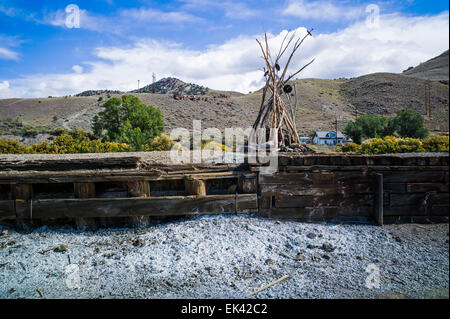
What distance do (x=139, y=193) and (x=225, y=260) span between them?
159cm

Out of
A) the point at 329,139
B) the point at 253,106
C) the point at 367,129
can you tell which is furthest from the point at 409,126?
the point at 253,106

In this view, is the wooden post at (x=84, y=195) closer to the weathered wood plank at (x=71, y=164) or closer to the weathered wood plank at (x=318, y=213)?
the weathered wood plank at (x=71, y=164)

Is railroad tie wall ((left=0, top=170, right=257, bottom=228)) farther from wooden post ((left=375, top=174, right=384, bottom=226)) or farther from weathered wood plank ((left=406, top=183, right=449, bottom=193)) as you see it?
weathered wood plank ((left=406, top=183, right=449, bottom=193))

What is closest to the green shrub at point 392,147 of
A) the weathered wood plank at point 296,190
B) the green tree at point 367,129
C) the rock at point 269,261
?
the weathered wood plank at point 296,190

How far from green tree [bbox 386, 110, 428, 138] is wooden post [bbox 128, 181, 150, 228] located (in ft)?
69.5

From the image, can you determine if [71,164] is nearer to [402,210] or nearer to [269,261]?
[269,261]

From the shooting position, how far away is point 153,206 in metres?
3.96

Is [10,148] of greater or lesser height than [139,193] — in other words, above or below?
above

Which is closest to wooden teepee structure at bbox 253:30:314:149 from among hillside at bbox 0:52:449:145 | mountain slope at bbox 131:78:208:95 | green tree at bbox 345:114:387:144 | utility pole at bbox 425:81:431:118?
green tree at bbox 345:114:387:144

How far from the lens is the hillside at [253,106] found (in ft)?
113

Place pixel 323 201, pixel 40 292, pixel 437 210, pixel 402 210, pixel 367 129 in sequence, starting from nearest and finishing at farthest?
pixel 40 292 → pixel 437 210 → pixel 402 210 → pixel 323 201 → pixel 367 129

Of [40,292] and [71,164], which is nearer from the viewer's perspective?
[40,292]

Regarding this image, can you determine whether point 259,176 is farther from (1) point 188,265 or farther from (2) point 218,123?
(2) point 218,123
